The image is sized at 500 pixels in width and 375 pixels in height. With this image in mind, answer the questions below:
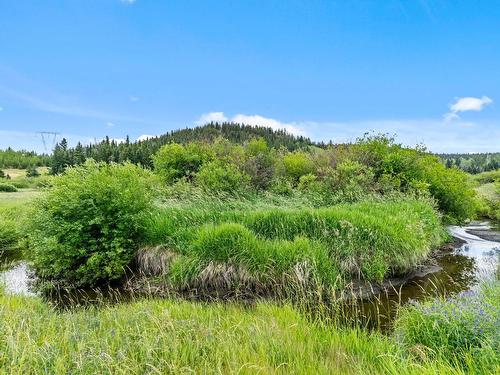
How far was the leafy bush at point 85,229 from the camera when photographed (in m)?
10.0

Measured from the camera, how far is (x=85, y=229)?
1037cm

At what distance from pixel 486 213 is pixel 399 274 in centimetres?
2789

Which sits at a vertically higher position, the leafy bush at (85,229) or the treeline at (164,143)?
the treeline at (164,143)

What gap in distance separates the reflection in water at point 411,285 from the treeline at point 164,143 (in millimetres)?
66544

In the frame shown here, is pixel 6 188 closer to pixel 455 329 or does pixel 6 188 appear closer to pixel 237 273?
pixel 237 273

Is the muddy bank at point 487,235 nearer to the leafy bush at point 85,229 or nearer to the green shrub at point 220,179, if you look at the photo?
the green shrub at point 220,179

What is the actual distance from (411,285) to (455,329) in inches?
A: 250

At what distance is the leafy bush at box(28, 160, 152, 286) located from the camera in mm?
10023

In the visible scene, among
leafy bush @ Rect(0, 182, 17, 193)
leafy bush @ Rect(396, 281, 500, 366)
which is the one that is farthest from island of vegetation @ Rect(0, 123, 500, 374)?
leafy bush @ Rect(0, 182, 17, 193)

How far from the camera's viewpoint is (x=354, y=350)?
4.48 m

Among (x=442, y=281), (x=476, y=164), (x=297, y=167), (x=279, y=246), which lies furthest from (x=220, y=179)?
(x=476, y=164)

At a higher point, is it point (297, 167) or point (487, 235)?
point (297, 167)

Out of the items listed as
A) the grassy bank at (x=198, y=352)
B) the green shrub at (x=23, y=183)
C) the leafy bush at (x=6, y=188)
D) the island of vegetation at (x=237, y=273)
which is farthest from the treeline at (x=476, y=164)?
the green shrub at (x=23, y=183)

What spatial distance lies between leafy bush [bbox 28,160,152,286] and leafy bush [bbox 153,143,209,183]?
36.0 ft
